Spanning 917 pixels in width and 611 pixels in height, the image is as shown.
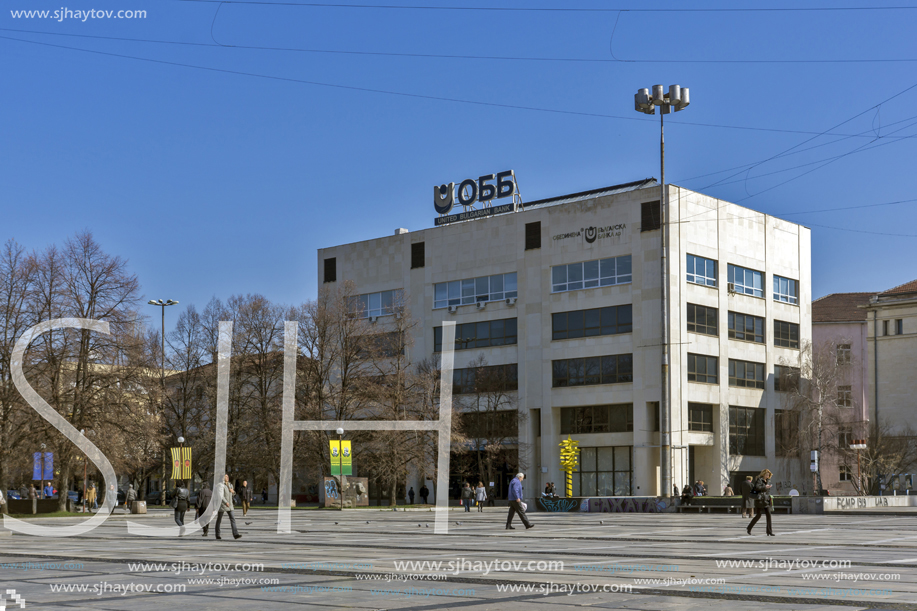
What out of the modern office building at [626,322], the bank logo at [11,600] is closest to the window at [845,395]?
the modern office building at [626,322]

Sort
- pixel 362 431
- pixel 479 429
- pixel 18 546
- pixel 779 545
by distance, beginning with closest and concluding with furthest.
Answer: pixel 779 545
pixel 18 546
pixel 362 431
pixel 479 429

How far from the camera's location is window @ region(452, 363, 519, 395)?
2788 inches

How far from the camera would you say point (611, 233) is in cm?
6919

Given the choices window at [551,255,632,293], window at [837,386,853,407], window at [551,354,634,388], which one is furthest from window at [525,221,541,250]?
window at [837,386,853,407]

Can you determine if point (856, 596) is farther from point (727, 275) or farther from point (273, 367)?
point (727, 275)

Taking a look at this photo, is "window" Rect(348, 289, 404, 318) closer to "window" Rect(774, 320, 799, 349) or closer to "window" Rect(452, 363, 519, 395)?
"window" Rect(452, 363, 519, 395)

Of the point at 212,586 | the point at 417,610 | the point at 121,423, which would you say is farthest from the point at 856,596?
the point at 121,423

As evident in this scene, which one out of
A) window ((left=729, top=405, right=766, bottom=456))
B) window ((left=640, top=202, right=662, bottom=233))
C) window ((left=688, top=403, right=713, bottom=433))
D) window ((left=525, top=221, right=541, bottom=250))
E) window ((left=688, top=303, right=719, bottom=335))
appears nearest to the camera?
window ((left=640, top=202, right=662, bottom=233))

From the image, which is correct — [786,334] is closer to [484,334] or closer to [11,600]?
[484,334]

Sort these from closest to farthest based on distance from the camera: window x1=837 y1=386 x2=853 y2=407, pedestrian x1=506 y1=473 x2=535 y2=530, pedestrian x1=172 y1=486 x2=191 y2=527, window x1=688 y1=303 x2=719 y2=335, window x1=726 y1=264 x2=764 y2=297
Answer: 1. pedestrian x1=506 y1=473 x2=535 y2=530
2. pedestrian x1=172 y1=486 x2=191 y2=527
3. window x1=688 y1=303 x2=719 y2=335
4. window x1=726 y1=264 x2=764 y2=297
5. window x1=837 y1=386 x2=853 y2=407

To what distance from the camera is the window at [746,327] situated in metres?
70.8

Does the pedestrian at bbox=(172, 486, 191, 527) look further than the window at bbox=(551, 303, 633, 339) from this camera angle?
No

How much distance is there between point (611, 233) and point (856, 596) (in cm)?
5919

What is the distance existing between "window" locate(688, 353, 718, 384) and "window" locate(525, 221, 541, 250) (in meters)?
13.9
